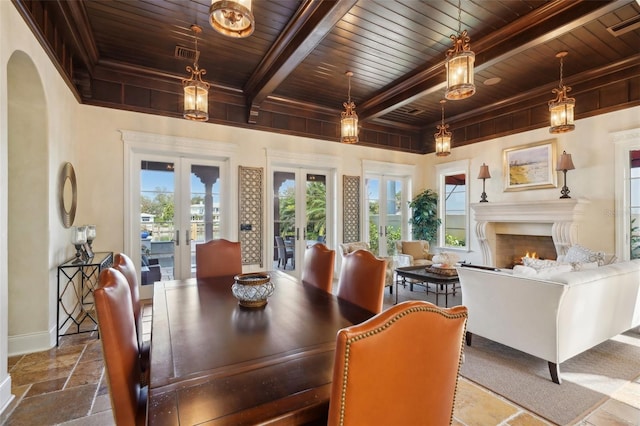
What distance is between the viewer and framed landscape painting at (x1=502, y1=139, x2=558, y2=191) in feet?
15.7

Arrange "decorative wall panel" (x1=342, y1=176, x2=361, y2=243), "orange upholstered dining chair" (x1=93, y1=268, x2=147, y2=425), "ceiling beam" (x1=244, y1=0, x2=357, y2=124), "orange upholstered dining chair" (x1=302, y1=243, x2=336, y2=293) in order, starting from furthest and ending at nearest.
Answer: "decorative wall panel" (x1=342, y1=176, x2=361, y2=243), "ceiling beam" (x1=244, y1=0, x2=357, y2=124), "orange upholstered dining chair" (x1=302, y1=243, x2=336, y2=293), "orange upholstered dining chair" (x1=93, y1=268, x2=147, y2=425)

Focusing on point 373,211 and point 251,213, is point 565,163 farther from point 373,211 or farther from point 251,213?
point 251,213

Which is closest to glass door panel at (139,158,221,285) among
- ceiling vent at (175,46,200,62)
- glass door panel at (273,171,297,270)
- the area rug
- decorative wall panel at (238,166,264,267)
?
decorative wall panel at (238,166,264,267)

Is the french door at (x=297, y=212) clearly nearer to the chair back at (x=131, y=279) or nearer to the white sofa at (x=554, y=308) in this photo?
the white sofa at (x=554, y=308)

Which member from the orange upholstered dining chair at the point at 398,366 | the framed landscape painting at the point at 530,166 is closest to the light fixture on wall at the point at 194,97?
the orange upholstered dining chair at the point at 398,366

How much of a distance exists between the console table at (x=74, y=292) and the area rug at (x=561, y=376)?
3515mm

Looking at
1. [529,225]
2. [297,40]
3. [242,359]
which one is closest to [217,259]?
[242,359]

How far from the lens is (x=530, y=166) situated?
198 inches

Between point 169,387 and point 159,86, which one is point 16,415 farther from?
point 159,86

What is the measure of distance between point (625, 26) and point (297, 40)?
3286 millimetres

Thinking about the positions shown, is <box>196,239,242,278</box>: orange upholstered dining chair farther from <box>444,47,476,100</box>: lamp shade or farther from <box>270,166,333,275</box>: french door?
<box>444,47,476,100</box>: lamp shade

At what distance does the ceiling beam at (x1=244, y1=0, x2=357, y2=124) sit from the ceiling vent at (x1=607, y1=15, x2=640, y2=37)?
2816 mm

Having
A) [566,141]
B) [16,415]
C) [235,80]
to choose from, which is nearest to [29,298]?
[16,415]

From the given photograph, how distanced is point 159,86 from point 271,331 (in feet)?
13.4
